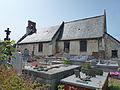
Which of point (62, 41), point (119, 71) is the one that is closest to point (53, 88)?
point (119, 71)

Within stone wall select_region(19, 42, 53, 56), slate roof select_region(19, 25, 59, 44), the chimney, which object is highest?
the chimney

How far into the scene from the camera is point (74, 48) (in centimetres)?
1844

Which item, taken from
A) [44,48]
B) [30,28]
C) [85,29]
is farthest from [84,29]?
[30,28]

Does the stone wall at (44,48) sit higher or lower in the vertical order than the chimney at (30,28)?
lower

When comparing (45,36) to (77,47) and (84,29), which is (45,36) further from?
(84,29)

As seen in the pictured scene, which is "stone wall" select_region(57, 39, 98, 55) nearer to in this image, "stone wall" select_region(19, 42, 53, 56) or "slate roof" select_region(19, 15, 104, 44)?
"slate roof" select_region(19, 15, 104, 44)

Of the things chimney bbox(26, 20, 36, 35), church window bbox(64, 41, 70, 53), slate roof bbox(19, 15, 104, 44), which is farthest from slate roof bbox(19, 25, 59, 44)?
chimney bbox(26, 20, 36, 35)

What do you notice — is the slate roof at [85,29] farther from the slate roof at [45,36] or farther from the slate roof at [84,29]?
the slate roof at [45,36]

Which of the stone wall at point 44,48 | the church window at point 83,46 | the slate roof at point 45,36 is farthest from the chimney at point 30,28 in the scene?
the church window at point 83,46

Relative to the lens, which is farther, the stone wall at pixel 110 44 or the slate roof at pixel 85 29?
the slate roof at pixel 85 29

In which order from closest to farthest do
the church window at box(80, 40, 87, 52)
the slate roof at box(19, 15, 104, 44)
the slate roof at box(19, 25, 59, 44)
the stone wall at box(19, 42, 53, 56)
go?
the slate roof at box(19, 15, 104, 44)
the church window at box(80, 40, 87, 52)
the stone wall at box(19, 42, 53, 56)
the slate roof at box(19, 25, 59, 44)

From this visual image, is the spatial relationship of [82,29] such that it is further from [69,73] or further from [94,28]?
[69,73]

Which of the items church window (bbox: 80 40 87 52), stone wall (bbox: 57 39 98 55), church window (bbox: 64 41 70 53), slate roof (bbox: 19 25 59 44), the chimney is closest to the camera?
stone wall (bbox: 57 39 98 55)

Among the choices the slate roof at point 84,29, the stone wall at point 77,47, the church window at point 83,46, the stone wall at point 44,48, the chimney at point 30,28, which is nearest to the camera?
the stone wall at point 77,47
